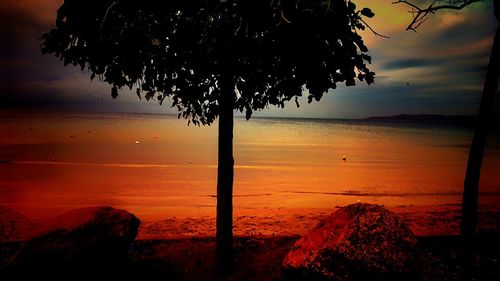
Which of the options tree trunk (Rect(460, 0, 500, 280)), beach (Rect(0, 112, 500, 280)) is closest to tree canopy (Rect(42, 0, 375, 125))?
tree trunk (Rect(460, 0, 500, 280))

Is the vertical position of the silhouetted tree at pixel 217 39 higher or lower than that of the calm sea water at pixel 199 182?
higher

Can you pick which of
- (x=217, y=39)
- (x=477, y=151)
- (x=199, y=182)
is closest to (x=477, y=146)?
(x=477, y=151)

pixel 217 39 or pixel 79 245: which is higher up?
pixel 217 39

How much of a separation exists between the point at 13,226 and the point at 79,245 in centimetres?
463

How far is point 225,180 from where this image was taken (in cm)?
557

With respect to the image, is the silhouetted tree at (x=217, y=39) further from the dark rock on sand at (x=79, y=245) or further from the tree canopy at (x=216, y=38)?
the dark rock on sand at (x=79, y=245)

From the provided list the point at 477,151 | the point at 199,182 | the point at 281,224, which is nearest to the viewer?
the point at 477,151

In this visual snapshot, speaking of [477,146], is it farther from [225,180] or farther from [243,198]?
[243,198]

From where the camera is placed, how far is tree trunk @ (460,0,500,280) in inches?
186

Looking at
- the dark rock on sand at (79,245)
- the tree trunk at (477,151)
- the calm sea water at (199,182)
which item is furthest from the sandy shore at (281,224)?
the tree trunk at (477,151)

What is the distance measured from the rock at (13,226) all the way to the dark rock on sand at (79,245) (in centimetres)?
233

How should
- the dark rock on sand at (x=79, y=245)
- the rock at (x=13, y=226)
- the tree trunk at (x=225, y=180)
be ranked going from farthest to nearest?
1. the rock at (x=13, y=226)
2. the tree trunk at (x=225, y=180)
3. the dark rock on sand at (x=79, y=245)

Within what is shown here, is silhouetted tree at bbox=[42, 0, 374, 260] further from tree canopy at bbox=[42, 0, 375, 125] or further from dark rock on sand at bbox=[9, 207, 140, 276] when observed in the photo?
dark rock on sand at bbox=[9, 207, 140, 276]

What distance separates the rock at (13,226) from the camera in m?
7.45
